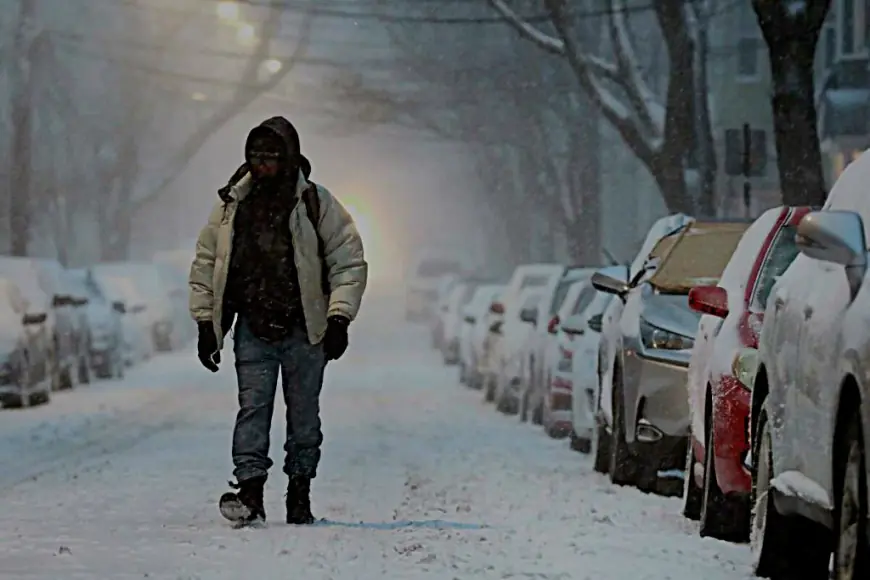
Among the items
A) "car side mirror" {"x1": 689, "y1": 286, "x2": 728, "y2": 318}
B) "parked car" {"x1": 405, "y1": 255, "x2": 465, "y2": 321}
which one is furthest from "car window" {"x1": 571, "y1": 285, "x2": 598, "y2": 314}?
"parked car" {"x1": 405, "y1": 255, "x2": 465, "y2": 321}

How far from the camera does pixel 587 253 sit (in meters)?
45.8

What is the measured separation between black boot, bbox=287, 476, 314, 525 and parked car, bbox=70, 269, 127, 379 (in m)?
19.8

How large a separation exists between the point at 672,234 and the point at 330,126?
174 ft

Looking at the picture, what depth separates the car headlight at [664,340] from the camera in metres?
13.9

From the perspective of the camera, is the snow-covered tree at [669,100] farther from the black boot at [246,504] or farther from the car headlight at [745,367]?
the black boot at [246,504]

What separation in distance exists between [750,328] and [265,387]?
2.31m

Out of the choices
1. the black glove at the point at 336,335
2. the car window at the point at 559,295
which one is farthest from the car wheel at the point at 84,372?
the black glove at the point at 336,335

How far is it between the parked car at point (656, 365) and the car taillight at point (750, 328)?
2.59m

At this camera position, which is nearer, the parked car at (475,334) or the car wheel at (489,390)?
the car wheel at (489,390)

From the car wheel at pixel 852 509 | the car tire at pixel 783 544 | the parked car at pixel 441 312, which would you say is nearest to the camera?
the car wheel at pixel 852 509

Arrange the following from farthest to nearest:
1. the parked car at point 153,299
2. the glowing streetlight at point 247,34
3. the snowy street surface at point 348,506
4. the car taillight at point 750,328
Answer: the glowing streetlight at point 247,34 → the parked car at point 153,299 → the car taillight at point 750,328 → the snowy street surface at point 348,506

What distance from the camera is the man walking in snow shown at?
34.1 feet

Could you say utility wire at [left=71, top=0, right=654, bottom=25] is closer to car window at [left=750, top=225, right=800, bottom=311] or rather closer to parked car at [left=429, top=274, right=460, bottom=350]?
parked car at [left=429, top=274, right=460, bottom=350]

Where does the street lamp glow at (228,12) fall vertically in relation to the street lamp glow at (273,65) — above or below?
above
